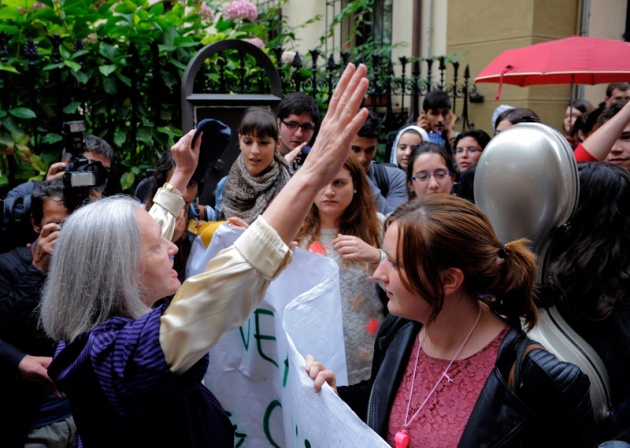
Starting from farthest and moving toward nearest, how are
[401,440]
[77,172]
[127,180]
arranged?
[127,180]
[77,172]
[401,440]

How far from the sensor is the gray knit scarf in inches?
137

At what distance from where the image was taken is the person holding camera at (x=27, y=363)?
2604mm

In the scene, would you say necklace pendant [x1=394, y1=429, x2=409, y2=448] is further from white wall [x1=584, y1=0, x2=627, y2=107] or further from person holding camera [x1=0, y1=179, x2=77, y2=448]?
white wall [x1=584, y1=0, x2=627, y2=107]

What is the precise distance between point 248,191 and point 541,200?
77.9 inches

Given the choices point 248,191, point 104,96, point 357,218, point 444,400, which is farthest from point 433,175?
point 104,96

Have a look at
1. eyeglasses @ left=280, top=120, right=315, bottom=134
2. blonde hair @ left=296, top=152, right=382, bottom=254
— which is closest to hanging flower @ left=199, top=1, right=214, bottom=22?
eyeglasses @ left=280, top=120, right=315, bottom=134

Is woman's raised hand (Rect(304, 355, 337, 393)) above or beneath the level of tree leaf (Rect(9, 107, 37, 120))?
beneath

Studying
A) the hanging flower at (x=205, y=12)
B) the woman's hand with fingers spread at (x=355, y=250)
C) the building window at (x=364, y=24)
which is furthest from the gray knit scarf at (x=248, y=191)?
the building window at (x=364, y=24)

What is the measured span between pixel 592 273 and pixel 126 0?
461 cm

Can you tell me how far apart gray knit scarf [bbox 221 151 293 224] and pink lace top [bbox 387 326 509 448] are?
1.86 metres

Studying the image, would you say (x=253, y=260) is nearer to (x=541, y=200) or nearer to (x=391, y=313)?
(x=391, y=313)

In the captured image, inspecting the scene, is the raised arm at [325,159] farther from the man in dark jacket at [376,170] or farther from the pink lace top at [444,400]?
the man in dark jacket at [376,170]

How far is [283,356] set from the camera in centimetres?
199

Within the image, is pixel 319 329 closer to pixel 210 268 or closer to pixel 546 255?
pixel 210 268
